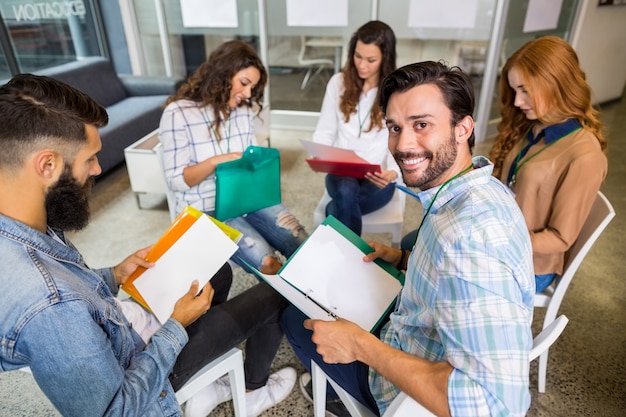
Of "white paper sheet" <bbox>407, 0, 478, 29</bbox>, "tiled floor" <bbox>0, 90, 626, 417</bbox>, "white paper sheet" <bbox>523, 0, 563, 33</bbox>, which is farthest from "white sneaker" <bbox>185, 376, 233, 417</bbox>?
"white paper sheet" <bbox>523, 0, 563, 33</bbox>

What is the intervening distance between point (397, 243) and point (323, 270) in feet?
2.82

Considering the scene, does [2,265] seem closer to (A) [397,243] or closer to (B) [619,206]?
(A) [397,243]

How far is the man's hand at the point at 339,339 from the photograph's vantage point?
938mm

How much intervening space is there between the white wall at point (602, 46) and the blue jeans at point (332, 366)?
413 centimetres

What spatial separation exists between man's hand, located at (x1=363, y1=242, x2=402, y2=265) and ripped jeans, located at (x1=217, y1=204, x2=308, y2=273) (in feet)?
1.64

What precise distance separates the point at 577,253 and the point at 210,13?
396cm

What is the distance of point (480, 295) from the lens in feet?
2.41

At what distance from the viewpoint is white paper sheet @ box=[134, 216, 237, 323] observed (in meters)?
1.22

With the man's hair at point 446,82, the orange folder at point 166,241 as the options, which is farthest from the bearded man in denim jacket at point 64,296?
the man's hair at point 446,82

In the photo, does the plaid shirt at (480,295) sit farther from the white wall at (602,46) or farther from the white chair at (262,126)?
the white wall at (602,46)

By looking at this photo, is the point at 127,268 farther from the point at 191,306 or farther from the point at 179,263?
the point at 191,306

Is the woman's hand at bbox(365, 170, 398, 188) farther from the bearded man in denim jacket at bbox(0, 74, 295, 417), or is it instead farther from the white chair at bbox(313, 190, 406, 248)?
the bearded man in denim jacket at bbox(0, 74, 295, 417)

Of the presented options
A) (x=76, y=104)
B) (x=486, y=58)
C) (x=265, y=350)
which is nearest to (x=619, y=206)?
(x=486, y=58)

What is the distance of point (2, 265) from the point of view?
0.76 m
